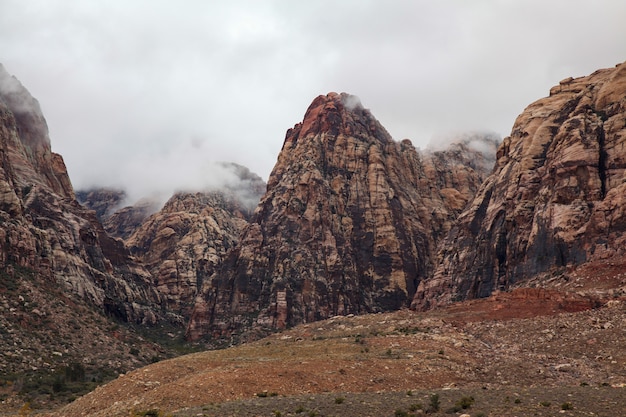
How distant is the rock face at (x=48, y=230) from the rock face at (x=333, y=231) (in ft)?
73.7

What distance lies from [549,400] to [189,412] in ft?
62.0

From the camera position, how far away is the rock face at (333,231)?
123 meters

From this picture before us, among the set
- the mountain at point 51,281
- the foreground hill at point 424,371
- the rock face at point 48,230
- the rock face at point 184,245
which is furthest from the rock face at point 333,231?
the foreground hill at point 424,371

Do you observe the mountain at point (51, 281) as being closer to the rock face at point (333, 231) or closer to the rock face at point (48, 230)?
the rock face at point (48, 230)

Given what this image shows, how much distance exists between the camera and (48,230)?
109 meters

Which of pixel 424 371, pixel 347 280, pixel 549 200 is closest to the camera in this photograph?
pixel 424 371

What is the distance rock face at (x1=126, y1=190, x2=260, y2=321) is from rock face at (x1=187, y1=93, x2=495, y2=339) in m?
28.7

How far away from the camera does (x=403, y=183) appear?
152875 mm

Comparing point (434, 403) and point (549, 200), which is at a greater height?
point (549, 200)

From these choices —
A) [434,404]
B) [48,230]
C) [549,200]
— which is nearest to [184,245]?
[48,230]

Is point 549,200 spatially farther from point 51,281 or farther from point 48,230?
point 48,230

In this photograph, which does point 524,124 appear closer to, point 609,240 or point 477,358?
point 609,240

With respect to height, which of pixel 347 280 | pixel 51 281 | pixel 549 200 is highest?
pixel 549 200

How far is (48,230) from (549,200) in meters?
94.5
